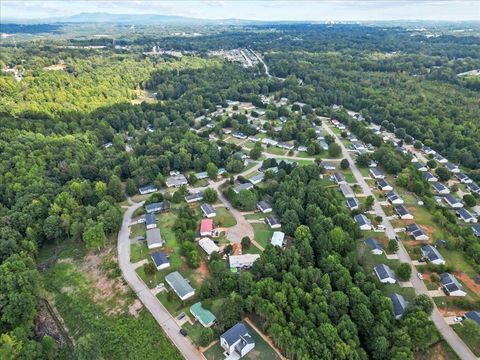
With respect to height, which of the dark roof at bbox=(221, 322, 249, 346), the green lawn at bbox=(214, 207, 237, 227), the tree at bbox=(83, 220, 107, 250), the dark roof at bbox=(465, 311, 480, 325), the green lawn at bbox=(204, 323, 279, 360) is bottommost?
the green lawn at bbox=(204, 323, 279, 360)

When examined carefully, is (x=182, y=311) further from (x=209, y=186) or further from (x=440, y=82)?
(x=440, y=82)

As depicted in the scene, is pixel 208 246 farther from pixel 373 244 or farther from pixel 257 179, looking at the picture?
pixel 373 244

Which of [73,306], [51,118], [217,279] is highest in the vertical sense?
[51,118]

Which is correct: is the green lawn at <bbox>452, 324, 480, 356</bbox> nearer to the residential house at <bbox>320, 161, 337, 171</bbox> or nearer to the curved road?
the curved road

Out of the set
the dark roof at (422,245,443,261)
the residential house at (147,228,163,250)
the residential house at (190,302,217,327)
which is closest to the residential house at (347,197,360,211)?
the dark roof at (422,245,443,261)

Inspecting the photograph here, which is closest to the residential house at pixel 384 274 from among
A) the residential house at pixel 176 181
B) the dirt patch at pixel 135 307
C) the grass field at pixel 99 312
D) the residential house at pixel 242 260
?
the residential house at pixel 242 260

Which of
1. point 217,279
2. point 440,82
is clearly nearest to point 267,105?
point 440,82

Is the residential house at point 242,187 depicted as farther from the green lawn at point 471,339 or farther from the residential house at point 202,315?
the green lawn at point 471,339
